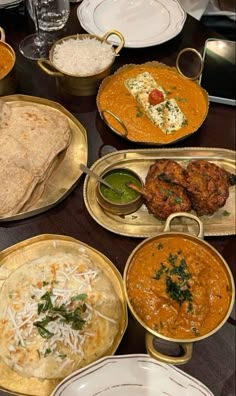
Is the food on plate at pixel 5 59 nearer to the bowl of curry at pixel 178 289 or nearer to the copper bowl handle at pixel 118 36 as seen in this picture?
the copper bowl handle at pixel 118 36

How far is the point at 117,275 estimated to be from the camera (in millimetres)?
1412

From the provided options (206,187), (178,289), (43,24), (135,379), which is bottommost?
(135,379)

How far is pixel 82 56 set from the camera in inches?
76.4

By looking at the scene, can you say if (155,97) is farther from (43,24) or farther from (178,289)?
(178,289)

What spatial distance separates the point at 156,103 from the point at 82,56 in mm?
412

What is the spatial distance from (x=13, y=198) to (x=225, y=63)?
3.78 ft

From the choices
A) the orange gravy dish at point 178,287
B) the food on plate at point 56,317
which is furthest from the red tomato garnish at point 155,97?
the food on plate at point 56,317

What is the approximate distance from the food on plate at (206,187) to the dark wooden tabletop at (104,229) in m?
0.13

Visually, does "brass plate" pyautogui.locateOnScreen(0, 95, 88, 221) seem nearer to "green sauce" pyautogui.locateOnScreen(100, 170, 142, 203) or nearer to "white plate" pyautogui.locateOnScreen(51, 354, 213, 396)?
"green sauce" pyautogui.locateOnScreen(100, 170, 142, 203)

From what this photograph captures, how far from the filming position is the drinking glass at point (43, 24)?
2.13 metres

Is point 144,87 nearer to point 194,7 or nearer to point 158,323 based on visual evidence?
point 194,7

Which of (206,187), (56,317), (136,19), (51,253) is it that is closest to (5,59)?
(136,19)

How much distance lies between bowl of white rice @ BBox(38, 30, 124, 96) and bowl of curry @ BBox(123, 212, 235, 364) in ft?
2.75

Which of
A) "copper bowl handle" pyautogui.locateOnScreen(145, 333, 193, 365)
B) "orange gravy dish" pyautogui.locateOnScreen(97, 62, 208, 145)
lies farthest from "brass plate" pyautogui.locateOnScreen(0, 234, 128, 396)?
"orange gravy dish" pyautogui.locateOnScreen(97, 62, 208, 145)
